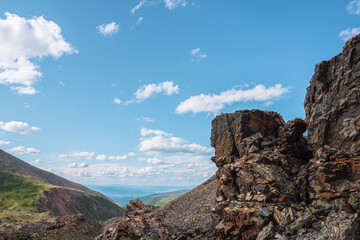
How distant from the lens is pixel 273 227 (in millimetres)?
27750

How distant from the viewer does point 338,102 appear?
35.1 m

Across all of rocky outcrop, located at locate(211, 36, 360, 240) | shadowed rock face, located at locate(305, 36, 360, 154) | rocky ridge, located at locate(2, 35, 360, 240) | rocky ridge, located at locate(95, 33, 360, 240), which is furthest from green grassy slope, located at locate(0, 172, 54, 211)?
shadowed rock face, located at locate(305, 36, 360, 154)

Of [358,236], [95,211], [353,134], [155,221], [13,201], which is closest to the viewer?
[358,236]

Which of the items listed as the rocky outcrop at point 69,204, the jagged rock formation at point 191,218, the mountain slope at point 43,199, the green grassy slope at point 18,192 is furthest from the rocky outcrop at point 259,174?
the green grassy slope at point 18,192

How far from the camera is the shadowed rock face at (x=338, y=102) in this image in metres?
32.8

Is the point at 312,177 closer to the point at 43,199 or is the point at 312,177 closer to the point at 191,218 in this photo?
the point at 191,218

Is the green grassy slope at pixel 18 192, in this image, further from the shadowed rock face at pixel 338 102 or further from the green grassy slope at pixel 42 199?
the shadowed rock face at pixel 338 102

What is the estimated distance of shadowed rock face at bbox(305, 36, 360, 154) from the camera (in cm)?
3278

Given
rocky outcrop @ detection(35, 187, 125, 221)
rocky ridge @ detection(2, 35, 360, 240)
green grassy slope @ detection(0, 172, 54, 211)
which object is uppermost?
rocky ridge @ detection(2, 35, 360, 240)

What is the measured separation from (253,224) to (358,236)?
11.9 m

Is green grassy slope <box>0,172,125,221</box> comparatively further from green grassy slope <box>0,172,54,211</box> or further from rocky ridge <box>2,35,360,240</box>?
rocky ridge <box>2,35,360,240</box>

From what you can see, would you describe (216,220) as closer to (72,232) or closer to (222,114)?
(222,114)

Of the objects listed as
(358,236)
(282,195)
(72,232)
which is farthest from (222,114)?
(72,232)

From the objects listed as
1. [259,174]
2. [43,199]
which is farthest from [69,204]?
[259,174]
